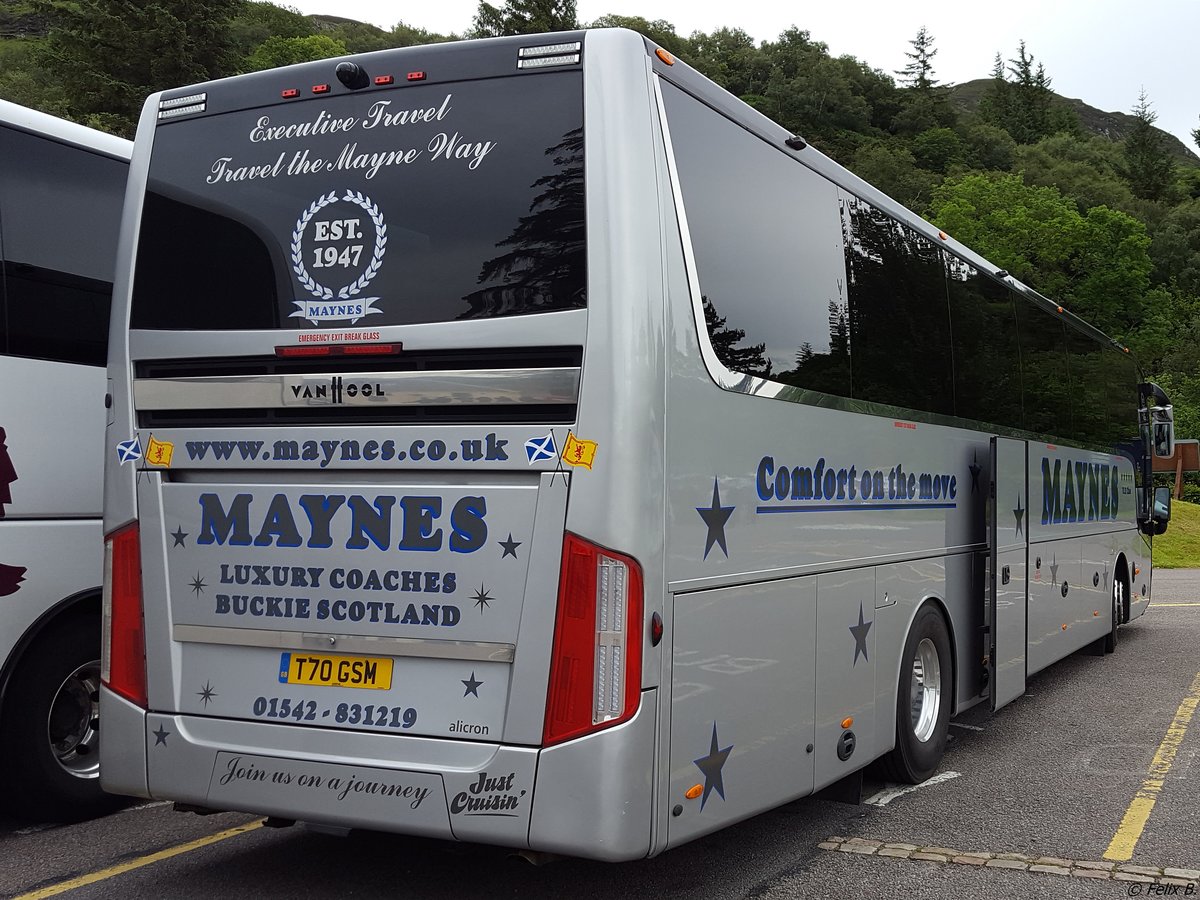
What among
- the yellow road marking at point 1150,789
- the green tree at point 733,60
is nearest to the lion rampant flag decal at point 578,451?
the yellow road marking at point 1150,789

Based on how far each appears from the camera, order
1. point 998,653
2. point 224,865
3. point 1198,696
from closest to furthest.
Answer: point 224,865 < point 998,653 < point 1198,696

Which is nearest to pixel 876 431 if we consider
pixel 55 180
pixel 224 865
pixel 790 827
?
pixel 790 827

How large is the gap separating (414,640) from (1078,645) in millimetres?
7735

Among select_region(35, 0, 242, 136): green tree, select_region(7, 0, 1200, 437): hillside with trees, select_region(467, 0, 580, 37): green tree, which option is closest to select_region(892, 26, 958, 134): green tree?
select_region(7, 0, 1200, 437): hillside with trees

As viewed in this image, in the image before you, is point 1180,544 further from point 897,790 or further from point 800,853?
point 800,853

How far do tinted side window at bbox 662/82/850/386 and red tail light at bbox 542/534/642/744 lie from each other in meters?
1.06

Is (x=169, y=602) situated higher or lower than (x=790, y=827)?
higher

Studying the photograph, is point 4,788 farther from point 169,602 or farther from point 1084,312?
point 1084,312

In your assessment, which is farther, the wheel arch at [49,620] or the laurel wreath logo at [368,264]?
the wheel arch at [49,620]

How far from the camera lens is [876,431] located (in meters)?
5.96

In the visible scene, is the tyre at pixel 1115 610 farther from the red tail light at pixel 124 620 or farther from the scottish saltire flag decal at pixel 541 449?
the red tail light at pixel 124 620

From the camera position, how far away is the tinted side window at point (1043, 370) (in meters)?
8.98

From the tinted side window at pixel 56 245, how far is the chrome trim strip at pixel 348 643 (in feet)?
6.44

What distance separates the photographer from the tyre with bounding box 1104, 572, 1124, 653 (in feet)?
38.3
